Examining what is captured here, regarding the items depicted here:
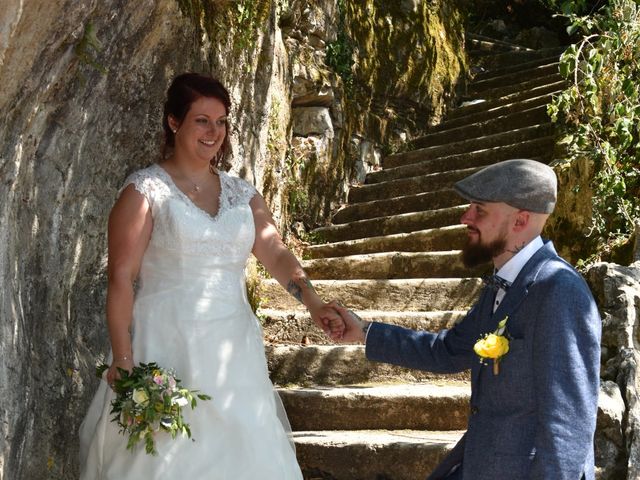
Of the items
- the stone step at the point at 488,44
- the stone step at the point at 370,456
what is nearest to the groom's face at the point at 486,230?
the stone step at the point at 370,456

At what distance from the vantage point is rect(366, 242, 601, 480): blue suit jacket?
2.25m

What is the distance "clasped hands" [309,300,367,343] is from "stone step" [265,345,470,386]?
1418 mm

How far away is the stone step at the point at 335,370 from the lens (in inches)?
188

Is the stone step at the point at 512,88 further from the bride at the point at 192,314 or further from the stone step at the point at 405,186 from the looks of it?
the bride at the point at 192,314

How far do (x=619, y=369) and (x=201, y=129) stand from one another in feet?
6.81

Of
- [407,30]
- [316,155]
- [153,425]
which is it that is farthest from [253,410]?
[407,30]

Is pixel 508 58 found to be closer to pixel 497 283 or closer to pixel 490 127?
pixel 490 127

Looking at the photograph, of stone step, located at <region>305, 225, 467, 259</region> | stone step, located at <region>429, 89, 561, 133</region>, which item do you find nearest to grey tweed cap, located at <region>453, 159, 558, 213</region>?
stone step, located at <region>305, 225, 467, 259</region>

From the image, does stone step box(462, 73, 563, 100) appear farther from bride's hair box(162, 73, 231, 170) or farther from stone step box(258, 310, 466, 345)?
bride's hair box(162, 73, 231, 170)

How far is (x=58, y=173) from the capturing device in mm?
3547

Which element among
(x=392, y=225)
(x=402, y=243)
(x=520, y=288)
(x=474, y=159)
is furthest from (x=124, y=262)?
(x=474, y=159)

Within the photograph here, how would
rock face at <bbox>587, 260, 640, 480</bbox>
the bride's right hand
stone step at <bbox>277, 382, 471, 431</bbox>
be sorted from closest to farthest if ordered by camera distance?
the bride's right hand
rock face at <bbox>587, 260, 640, 480</bbox>
stone step at <bbox>277, 382, 471, 431</bbox>

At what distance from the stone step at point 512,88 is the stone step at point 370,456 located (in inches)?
228

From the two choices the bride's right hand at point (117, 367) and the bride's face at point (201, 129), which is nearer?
the bride's right hand at point (117, 367)
